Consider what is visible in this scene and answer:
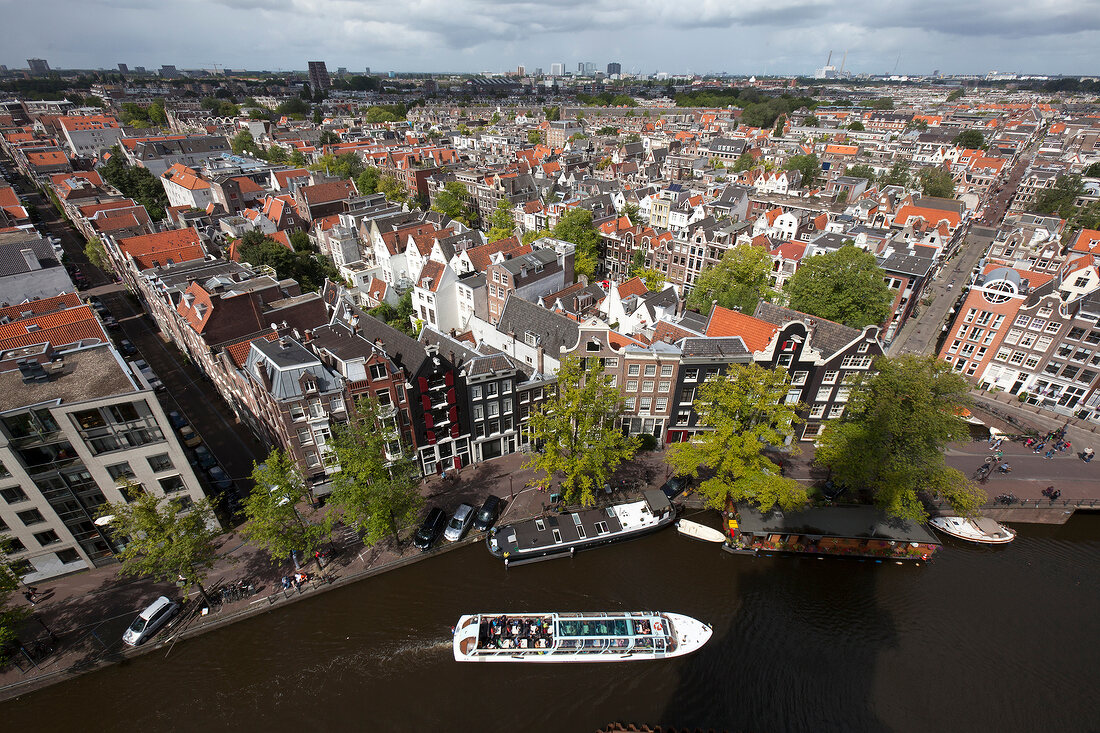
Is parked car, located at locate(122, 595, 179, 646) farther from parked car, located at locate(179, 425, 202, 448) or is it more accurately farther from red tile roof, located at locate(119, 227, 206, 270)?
red tile roof, located at locate(119, 227, 206, 270)

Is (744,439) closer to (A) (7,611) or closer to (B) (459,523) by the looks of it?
(B) (459,523)

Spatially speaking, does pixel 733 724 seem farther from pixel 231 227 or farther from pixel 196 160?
pixel 196 160

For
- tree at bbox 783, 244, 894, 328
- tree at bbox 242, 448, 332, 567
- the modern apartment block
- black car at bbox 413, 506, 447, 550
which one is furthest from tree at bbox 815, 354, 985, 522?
the modern apartment block

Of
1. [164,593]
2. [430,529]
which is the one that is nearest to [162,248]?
[164,593]

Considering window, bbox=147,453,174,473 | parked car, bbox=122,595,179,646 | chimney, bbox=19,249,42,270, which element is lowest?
parked car, bbox=122,595,179,646

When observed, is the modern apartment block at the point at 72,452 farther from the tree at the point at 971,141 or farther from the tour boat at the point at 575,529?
the tree at the point at 971,141

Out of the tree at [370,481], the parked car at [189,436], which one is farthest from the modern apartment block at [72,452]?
the parked car at [189,436]

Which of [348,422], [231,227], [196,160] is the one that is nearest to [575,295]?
[348,422]

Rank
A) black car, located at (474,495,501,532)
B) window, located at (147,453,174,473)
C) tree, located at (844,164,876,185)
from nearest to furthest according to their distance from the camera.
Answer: window, located at (147,453,174,473), black car, located at (474,495,501,532), tree, located at (844,164,876,185)
